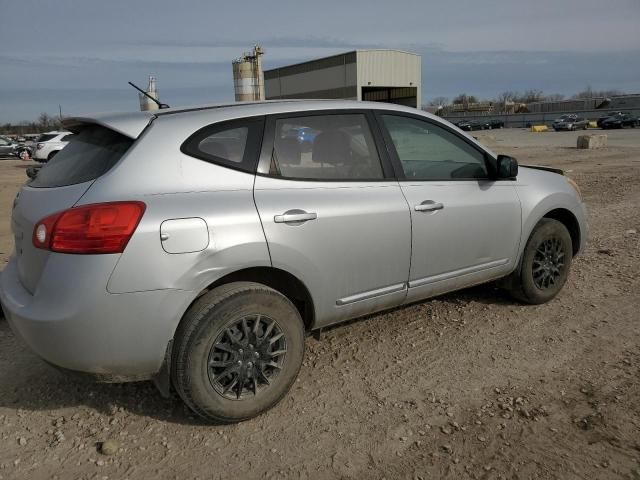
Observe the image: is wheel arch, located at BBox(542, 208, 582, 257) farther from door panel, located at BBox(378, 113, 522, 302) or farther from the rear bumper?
the rear bumper

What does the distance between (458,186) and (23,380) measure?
3259 millimetres

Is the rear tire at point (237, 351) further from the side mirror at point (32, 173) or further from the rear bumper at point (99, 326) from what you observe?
the side mirror at point (32, 173)

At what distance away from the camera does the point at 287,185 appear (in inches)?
116

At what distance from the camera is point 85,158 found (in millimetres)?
2814

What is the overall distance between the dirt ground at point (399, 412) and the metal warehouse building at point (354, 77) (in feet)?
128

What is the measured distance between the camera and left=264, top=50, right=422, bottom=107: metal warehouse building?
41562 mm

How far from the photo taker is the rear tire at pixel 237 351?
8.61 ft

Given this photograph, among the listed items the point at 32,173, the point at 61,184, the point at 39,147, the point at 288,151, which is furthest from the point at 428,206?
the point at 39,147

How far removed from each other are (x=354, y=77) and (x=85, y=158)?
40.6 meters

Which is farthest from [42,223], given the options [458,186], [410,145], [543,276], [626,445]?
[543,276]

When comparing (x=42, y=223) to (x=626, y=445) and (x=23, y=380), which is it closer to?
(x=23, y=380)

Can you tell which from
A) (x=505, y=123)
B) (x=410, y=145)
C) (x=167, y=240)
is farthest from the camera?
(x=505, y=123)

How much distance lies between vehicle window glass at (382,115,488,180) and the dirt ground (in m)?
1.23

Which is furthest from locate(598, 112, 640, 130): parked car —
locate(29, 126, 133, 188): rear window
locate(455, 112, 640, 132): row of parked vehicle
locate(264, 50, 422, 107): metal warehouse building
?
locate(29, 126, 133, 188): rear window
